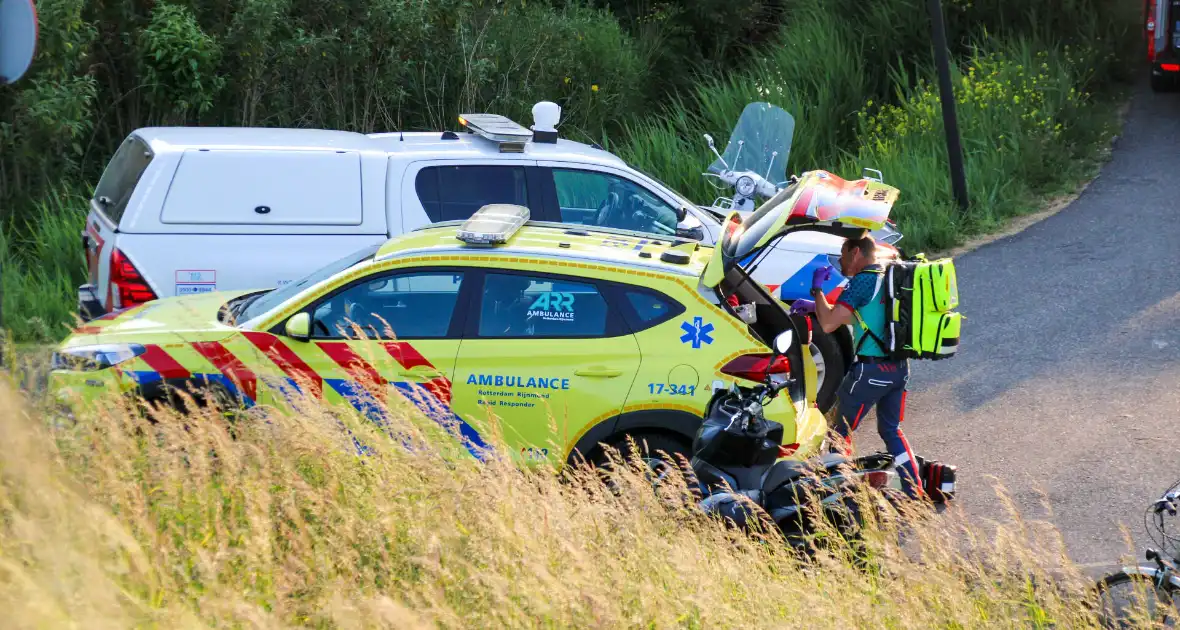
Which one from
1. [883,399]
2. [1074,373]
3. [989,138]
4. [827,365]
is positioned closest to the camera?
[883,399]

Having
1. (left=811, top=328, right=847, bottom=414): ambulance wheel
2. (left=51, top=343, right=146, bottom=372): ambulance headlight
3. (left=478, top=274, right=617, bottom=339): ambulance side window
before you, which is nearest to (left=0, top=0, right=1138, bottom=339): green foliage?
(left=51, top=343, right=146, bottom=372): ambulance headlight

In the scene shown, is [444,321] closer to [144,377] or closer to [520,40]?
[144,377]

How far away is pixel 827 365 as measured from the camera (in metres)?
8.48

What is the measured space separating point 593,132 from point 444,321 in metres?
9.52

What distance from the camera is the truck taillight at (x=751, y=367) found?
20.9ft

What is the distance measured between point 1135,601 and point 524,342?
3112 mm

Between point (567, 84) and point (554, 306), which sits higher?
point (554, 306)

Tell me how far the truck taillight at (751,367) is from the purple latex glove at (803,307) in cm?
144

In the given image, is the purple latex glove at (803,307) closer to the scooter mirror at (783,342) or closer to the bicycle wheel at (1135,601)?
the scooter mirror at (783,342)

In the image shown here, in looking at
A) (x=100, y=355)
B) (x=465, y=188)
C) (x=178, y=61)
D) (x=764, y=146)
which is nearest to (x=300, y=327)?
(x=100, y=355)

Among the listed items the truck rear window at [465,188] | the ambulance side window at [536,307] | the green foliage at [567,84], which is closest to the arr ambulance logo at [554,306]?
the ambulance side window at [536,307]

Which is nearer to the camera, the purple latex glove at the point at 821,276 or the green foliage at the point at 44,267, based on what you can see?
the purple latex glove at the point at 821,276

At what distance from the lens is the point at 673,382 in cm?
640

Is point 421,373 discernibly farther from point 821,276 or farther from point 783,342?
point 821,276
